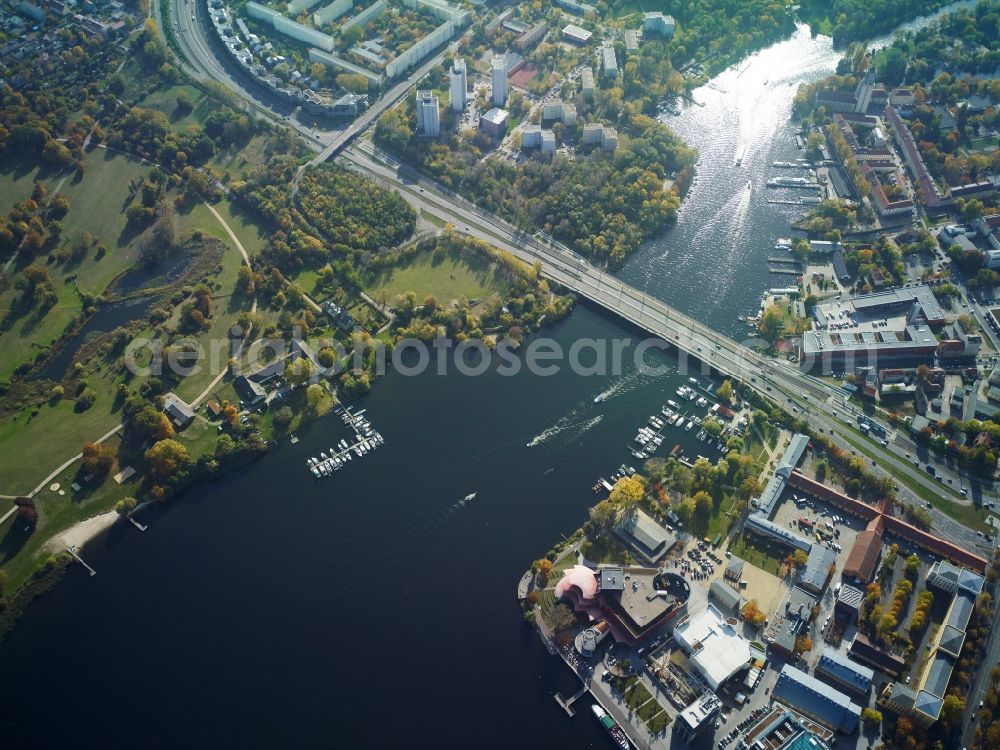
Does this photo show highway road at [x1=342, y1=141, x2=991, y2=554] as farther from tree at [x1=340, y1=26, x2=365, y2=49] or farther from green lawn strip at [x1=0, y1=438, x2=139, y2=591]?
green lawn strip at [x1=0, y1=438, x2=139, y2=591]

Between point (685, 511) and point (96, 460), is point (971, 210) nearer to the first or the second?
point (685, 511)

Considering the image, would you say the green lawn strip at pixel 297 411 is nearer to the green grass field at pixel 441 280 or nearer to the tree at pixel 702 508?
the green grass field at pixel 441 280

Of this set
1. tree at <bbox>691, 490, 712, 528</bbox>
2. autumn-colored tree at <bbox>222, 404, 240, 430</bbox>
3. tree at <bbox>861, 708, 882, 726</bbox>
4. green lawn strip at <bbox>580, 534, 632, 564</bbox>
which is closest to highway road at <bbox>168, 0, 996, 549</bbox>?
tree at <bbox>691, 490, 712, 528</bbox>

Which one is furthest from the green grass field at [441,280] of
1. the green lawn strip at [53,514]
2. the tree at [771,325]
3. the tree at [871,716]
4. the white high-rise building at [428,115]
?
the tree at [871,716]

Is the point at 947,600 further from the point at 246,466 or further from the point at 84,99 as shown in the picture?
the point at 84,99

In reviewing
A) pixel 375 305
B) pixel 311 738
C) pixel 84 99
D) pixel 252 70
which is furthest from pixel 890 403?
pixel 84 99

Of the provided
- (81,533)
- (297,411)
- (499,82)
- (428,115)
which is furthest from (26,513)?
(499,82)
